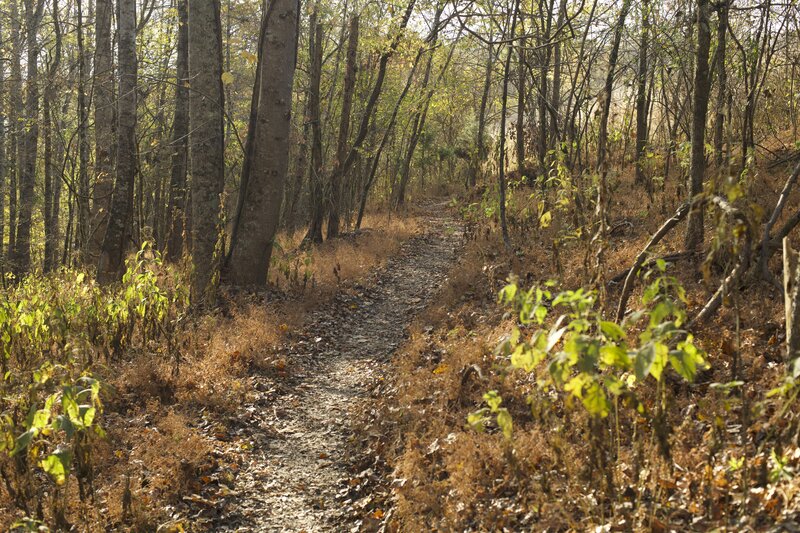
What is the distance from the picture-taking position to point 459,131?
2920 centimetres

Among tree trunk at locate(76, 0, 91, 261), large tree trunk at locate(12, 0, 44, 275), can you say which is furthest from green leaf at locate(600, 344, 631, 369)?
large tree trunk at locate(12, 0, 44, 275)

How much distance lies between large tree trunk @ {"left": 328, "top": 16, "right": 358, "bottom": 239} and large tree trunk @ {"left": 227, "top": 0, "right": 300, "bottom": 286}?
414 cm

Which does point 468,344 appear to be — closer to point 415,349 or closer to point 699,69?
point 415,349

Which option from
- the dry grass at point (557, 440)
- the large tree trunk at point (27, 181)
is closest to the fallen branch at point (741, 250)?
the dry grass at point (557, 440)

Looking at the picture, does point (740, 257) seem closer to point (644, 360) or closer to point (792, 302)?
point (792, 302)

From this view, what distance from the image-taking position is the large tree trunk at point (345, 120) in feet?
45.1

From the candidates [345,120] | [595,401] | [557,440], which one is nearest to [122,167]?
[345,120]

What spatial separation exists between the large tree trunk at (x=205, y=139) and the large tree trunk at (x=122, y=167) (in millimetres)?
1339

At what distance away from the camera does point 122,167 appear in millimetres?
10117

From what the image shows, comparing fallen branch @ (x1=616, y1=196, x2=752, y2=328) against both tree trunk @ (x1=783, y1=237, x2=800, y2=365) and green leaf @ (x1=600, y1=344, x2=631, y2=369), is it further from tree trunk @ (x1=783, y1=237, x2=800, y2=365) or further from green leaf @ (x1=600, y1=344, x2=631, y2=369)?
green leaf @ (x1=600, y1=344, x2=631, y2=369)

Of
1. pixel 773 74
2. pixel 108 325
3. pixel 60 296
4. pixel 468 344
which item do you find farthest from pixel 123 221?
pixel 773 74

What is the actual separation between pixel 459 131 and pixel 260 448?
25.4 meters

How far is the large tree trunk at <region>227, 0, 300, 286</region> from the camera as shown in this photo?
947cm

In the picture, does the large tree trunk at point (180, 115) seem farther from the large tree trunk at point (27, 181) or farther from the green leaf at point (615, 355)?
the green leaf at point (615, 355)
